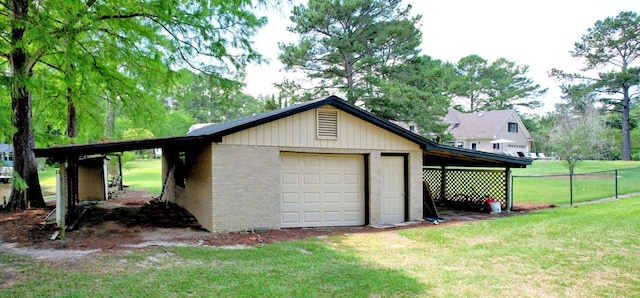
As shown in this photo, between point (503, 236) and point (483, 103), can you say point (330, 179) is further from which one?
point (483, 103)

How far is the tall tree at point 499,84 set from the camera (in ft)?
165

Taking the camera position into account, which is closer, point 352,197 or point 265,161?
point 265,161

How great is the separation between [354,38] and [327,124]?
14000mm

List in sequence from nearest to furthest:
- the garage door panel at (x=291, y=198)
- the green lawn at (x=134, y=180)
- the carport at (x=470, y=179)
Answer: the garage door panel at (x=291, y=198) < the carport at (x=470, y=179) < the green lawn at (x=134, y=180)

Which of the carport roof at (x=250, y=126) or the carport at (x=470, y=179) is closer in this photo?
the carport roof at (x=250, y=126)

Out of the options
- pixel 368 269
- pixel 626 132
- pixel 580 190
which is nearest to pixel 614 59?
pixel 626 132

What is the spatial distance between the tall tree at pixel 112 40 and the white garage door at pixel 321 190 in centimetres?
378

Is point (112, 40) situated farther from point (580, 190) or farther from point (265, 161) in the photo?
point (580, 190)

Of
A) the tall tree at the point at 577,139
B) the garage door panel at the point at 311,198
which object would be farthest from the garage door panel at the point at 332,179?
the tall tree at the point at 577,139

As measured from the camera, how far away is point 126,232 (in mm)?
8891

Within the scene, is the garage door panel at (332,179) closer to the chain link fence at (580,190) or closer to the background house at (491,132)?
the chain link fence at (580,190)

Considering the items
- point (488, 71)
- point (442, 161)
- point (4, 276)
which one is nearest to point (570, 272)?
point (4, 276)

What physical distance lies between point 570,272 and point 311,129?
6029 millimetres

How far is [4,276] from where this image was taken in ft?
17.8
